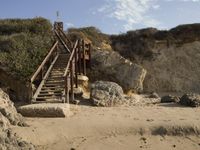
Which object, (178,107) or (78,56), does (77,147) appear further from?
(78,56)

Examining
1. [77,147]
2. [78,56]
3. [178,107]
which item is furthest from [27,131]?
[78,56]

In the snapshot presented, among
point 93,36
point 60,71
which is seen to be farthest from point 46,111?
point 93,36

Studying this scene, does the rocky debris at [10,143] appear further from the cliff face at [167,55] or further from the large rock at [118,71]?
the cliff face at [167,55]

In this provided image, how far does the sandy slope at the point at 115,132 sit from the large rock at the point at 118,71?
25.4 ft

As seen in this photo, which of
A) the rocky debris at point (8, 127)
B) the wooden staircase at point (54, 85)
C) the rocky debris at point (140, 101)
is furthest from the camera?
the rocky debris at point (140, 101)

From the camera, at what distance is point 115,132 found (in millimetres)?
12375

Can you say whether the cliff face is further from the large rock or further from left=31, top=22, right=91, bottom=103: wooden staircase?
left=31, top=22, right=91, bottom=103: wooden staircase

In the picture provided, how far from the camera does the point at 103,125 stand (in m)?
Answer: 12.7

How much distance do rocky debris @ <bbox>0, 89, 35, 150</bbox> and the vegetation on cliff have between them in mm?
6866

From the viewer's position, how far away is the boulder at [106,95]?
16906mm

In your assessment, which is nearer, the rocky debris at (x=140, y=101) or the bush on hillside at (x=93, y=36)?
the rocky debris at (x=140, y=101)

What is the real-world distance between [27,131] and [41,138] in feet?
1.54

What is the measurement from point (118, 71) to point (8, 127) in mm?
12105

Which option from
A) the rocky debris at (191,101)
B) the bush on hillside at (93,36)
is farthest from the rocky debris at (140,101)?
the bush on hillside at (93,36)
